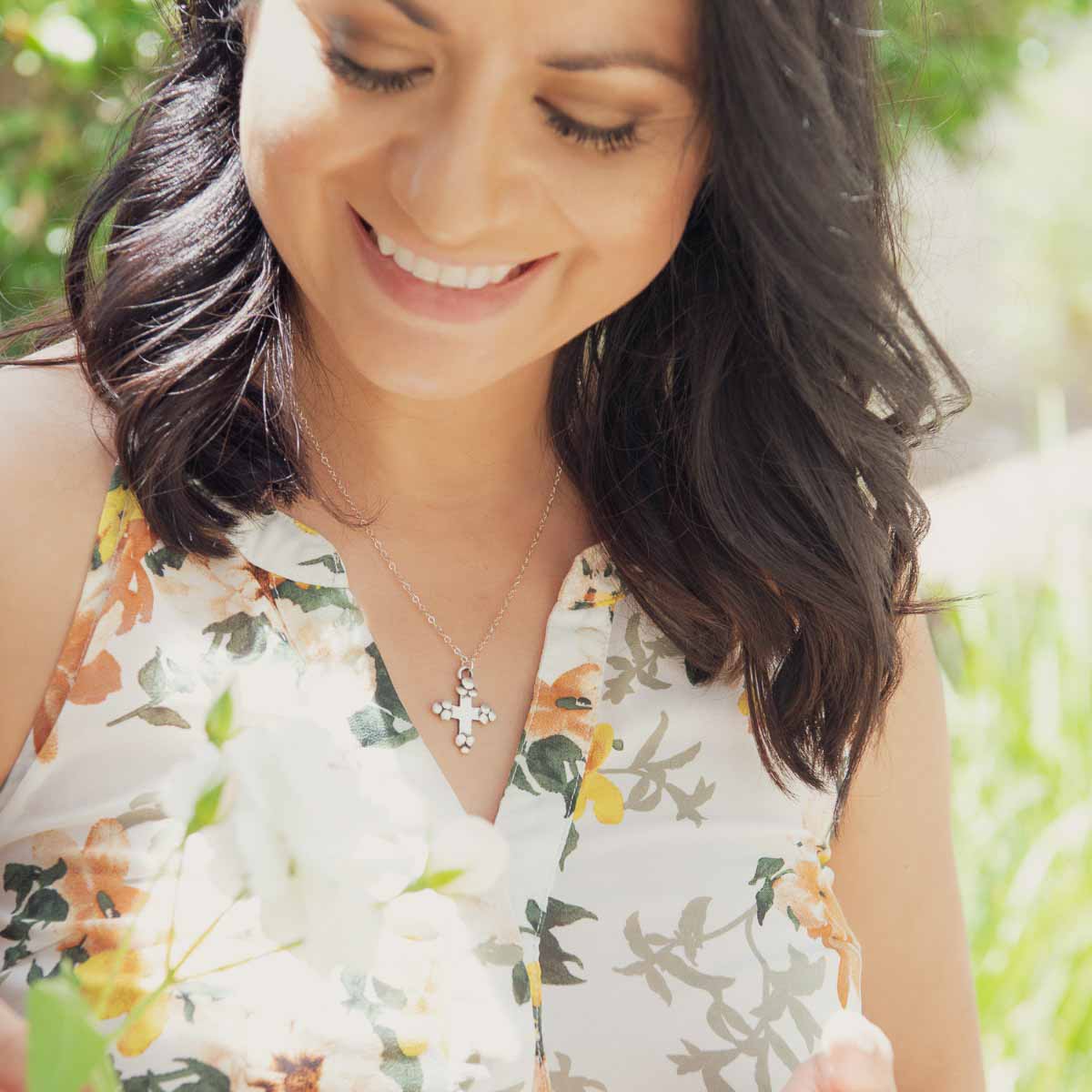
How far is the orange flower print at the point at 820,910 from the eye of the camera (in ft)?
5.16

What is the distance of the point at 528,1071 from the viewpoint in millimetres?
1351

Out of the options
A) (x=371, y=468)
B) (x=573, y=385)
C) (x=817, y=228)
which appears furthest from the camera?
(x=573, y=385)

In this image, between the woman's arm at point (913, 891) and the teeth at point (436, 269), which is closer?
the teeth at point (436, 269)

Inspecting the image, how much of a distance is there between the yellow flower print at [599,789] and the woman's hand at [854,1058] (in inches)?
18.2

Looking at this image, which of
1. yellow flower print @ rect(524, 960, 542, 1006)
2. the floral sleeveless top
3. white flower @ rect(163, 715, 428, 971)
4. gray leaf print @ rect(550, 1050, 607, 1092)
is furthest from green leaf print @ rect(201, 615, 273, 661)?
white flower @ rect(163, 715, 428, 971)

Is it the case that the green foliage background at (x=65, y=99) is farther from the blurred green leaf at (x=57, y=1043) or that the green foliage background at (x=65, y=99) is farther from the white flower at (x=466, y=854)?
the blurred green leaf at (x=57, y=1043)

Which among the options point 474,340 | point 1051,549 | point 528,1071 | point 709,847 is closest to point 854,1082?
point 528,1071

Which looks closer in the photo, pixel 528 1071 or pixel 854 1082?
pixel 854 1082

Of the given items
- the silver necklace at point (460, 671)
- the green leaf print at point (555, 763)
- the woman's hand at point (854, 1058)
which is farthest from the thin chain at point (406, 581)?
the woman's hand at point (854, 1058)

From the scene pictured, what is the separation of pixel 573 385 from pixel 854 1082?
89cm

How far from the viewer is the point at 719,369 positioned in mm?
1644

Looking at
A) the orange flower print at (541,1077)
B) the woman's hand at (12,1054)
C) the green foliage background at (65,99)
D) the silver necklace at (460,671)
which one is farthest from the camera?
the green foliage background at (65,99)

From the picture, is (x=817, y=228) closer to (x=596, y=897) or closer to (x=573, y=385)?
(x=573, y=385)

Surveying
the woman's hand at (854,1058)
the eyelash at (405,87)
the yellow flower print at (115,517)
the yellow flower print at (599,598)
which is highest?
A: the eyelash at (405,87)
